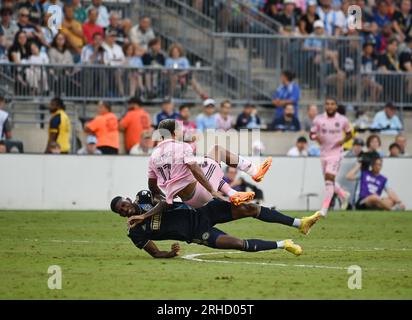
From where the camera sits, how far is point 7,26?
30.2m

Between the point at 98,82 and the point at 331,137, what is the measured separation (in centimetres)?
659

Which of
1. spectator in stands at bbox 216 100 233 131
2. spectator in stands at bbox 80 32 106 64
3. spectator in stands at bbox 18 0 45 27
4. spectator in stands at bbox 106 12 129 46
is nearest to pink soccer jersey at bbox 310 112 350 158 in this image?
spectator in stands at bbox 216 100 233 131

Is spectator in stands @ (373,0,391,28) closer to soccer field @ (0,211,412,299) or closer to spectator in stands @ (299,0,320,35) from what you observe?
spectator in stands @ (299,0,320,35)

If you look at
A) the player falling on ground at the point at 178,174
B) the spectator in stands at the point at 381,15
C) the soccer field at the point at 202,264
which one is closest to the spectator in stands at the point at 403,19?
the spectator in stands at the point at 381,15

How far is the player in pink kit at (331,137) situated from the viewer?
85.9 feet

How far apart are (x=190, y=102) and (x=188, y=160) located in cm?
1481

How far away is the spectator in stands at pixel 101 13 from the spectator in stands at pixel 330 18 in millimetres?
6127

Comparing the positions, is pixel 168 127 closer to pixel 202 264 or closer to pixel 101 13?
pixel 202 264

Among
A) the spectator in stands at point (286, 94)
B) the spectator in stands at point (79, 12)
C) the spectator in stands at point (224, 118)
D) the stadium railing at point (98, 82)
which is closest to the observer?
the spectator in stands at point (224, 118)

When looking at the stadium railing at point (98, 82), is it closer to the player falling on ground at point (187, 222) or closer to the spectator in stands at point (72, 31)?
the spectator in stands at point (72, 31)

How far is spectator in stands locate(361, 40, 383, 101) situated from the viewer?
107 ft

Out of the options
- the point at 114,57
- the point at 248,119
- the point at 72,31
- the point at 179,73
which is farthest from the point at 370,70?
the point at 72,31

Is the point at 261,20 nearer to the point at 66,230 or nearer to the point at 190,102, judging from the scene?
the point at 190,102

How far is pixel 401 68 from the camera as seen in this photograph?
3384 centimetres
